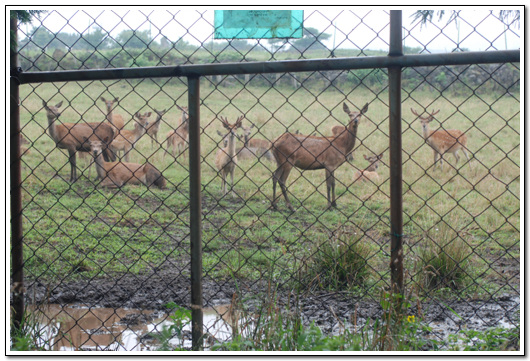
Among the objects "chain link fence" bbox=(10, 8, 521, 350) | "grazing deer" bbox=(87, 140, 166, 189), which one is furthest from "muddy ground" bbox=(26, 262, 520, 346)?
"grazing deer" bbox=(87, 140, 166, 189)

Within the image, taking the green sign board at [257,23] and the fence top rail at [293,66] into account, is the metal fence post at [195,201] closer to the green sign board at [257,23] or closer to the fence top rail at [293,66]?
the fence top rail at [293,66]

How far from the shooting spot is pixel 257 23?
2467mm

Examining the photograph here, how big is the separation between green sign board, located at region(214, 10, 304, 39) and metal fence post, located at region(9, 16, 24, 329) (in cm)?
102

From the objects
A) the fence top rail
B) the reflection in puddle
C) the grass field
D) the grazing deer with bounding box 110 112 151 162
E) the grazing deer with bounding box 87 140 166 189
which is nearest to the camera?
the fence top rail

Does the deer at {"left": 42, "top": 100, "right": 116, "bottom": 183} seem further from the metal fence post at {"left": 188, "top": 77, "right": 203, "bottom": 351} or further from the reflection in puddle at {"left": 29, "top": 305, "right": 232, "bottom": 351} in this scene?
the metal fence post at {"left": 188, "top": 77, "right": 203, "bottom": 351}

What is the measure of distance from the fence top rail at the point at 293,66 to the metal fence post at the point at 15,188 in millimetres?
125

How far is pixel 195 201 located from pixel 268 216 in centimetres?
489

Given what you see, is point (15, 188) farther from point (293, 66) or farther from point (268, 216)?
point (268, 216)

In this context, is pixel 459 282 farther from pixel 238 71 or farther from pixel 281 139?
pixel 281 139

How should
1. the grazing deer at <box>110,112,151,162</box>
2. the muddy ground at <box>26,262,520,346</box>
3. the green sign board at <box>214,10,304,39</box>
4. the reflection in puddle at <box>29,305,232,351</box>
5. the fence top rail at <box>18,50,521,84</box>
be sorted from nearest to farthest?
the fence top rail at <box>18,50,521,84</box>
the green sign board at <box>214,10,304,39</box>
the reflection in puddle at <box>29,305,232,351</box>
the muddy ground at <box>26,262,520,346</box>
the grazing deer at <box>110,112,151,162</box>

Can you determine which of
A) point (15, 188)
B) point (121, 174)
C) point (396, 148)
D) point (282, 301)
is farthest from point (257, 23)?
point (121, 174)

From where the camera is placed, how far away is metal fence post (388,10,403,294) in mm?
2393

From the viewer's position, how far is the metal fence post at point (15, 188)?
8.87ft

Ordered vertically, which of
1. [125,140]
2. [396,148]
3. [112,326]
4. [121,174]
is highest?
[125,140]
